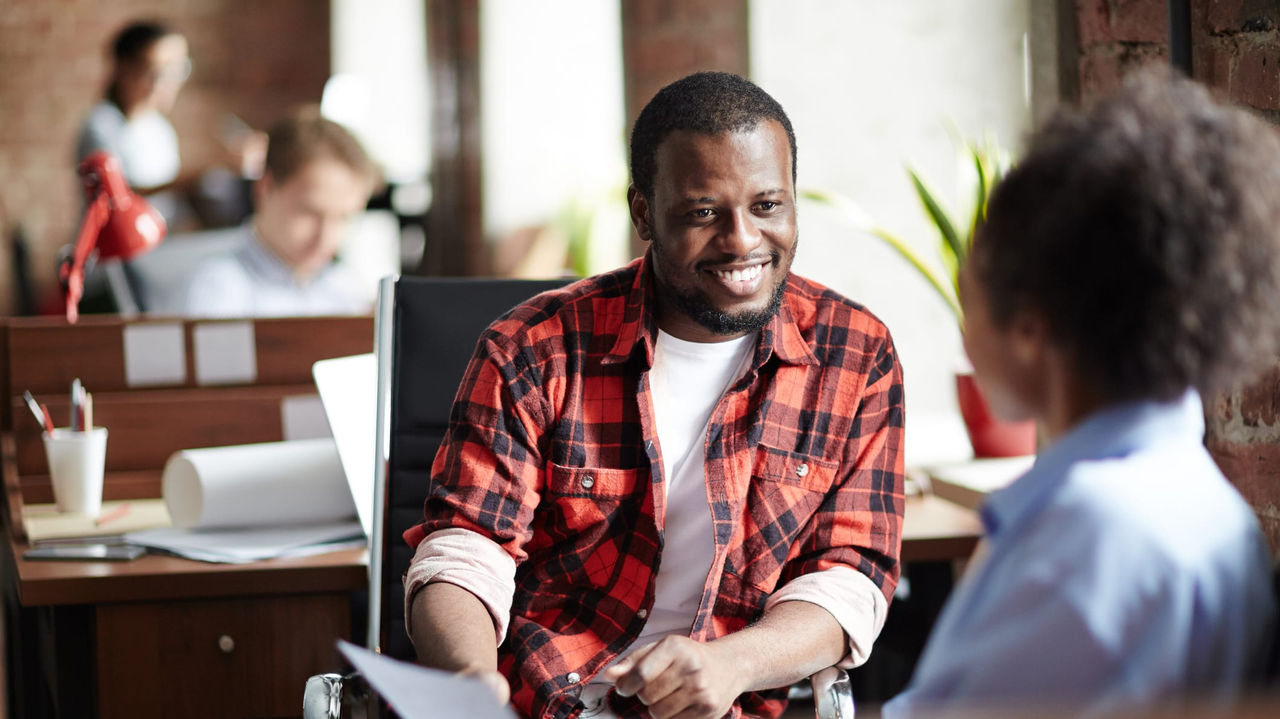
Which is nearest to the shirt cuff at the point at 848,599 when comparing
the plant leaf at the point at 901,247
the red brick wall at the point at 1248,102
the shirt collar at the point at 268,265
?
the red brick wall at the point at 1248,102

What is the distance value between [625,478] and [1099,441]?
737 millimetres

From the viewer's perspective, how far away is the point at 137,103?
4.79 m

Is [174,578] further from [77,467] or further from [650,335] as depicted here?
[650,335]

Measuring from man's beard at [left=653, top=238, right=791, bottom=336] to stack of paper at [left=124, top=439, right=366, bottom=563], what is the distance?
0.56 meters

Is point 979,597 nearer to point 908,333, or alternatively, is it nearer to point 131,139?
point 908,333

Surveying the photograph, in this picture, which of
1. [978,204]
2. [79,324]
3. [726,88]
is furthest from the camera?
[79,324]

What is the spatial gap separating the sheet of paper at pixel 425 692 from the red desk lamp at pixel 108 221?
154 cm

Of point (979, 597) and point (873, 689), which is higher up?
point (979, 597)

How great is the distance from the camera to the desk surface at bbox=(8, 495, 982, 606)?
57.2 inches

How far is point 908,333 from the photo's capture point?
284 centimetres

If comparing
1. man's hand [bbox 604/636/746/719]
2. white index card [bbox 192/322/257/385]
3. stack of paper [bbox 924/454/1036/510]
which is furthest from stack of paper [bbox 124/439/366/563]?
stack of paper [bbox 924/454/1036/510]

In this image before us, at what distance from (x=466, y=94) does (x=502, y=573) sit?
161 inches

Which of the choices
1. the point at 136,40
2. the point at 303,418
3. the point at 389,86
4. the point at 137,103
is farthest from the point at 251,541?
the point at 389,86

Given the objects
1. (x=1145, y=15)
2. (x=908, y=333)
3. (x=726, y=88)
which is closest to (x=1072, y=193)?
(x=726, y=88)
